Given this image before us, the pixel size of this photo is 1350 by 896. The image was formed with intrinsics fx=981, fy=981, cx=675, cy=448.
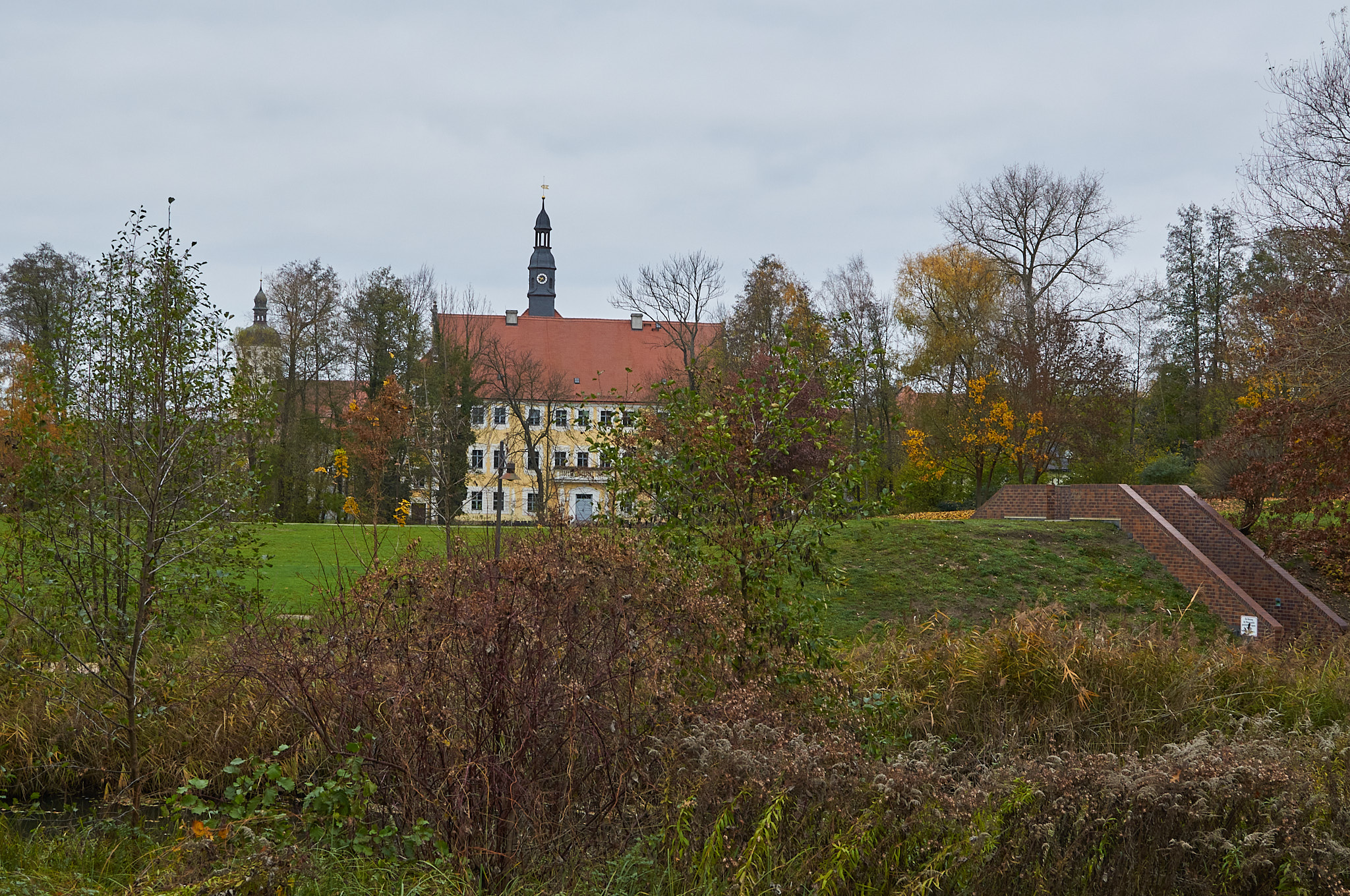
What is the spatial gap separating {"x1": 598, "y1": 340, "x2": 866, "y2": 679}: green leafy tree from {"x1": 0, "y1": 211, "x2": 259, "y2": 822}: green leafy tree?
8.32ft

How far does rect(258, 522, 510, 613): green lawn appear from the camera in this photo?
989 centimetres

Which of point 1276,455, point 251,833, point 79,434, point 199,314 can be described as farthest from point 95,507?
point 1276,455

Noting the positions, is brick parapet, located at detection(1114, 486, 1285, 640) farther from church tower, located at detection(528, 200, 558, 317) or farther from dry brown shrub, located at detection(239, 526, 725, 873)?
church tower, located at detection(528, 200, 558, 317)

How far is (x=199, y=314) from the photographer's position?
595cm

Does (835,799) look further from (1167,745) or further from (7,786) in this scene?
(7,786)

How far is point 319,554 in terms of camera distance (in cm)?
1462

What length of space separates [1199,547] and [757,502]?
12.6 m

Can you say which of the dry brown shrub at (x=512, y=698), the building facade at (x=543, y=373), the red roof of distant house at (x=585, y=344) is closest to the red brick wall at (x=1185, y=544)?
the dry brown shrub at (x=512, y=698)

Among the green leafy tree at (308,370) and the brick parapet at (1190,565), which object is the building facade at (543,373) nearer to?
the green leafy tree at (308,370)

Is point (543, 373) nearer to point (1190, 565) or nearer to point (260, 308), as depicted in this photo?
point (260, 308)

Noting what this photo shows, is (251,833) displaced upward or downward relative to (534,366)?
downward

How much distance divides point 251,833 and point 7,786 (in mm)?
3752

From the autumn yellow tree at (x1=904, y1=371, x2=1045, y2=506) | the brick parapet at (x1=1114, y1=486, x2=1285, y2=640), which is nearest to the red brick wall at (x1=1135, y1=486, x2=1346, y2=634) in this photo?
the brick parapet at (x1=1114, y1=486, x2=1285, y2=640)

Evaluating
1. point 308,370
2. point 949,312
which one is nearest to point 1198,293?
point 949,312
